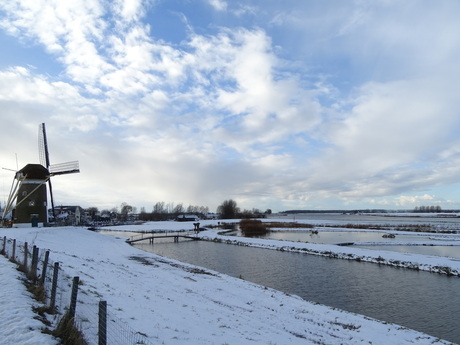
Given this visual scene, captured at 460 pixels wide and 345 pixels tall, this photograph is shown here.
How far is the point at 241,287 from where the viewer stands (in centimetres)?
2081

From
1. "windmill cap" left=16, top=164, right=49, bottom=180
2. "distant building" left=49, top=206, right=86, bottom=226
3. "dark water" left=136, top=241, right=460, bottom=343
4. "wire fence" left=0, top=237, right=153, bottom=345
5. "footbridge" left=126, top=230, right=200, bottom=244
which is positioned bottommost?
"dark water" left=136, top=241, right=460, bottom=343

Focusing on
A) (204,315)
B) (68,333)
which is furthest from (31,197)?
(68,333)

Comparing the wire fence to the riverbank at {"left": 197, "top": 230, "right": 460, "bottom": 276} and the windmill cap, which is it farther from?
the windmill cap

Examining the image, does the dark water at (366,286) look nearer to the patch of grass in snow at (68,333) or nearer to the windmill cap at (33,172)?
the patch of grass in snow at (68,333)

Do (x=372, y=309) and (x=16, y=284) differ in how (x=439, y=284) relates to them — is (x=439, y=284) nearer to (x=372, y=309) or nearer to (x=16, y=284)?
(x=372, y=309)

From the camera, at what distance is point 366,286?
2347 centimetres

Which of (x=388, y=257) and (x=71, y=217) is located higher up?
(x=71, y=217)

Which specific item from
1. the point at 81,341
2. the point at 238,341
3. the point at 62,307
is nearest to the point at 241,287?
the point at 238,341

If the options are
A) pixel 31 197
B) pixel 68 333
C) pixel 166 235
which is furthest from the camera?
pixel 166 235

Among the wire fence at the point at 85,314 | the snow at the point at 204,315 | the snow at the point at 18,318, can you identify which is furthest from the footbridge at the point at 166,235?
the snow at the point at 18,318

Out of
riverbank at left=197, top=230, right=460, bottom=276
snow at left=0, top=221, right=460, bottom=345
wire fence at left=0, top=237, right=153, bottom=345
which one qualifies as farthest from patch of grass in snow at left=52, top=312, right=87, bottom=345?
riverbank at left=197, top=230, right=460, bottom=276

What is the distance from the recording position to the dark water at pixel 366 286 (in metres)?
16.9

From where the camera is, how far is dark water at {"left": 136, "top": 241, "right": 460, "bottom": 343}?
16.9 meters

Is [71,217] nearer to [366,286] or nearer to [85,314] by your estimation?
[366,286]
